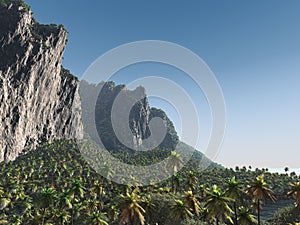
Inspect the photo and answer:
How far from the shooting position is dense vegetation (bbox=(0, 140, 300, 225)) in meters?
60.8

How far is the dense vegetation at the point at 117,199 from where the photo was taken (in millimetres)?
60750

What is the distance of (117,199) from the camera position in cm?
10938

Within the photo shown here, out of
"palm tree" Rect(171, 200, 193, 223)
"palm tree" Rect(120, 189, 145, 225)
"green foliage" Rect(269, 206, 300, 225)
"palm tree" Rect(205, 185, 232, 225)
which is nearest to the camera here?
"palm tree" Rect(205, 185, 232, 225)

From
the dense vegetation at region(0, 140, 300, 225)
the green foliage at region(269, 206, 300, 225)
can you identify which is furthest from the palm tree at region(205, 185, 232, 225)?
the green foliage at region(269, 206, 300, 225)

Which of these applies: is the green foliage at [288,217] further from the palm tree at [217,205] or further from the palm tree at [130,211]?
the palm tree at [130,211]

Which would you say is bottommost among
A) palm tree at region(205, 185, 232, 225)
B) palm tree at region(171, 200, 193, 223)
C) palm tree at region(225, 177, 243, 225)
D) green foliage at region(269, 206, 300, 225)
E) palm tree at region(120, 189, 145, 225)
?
palm tree at region(120, 189, 145, 225)

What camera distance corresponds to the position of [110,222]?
84.0 metres

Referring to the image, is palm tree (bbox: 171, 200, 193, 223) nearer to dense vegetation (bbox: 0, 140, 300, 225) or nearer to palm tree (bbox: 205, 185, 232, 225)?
dense vegetation (bbox: 0, 140, 300, 225)

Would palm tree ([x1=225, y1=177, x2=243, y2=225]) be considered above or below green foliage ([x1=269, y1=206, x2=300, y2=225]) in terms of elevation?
below

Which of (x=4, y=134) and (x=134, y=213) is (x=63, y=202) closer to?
(x=134, y=213)

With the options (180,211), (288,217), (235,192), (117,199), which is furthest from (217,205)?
(117,199)

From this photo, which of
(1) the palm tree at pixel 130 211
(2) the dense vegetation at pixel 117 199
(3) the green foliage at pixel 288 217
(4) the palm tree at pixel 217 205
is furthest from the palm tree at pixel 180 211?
(3) the green foliage at pixel 288 217

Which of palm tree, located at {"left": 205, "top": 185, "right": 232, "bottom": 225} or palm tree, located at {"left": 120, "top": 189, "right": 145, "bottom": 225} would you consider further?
palm tree, located at {"left": 120, "top": 189, "right": 145, "bottom": 225}

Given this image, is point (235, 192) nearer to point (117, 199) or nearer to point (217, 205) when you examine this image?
point (217, 205)
